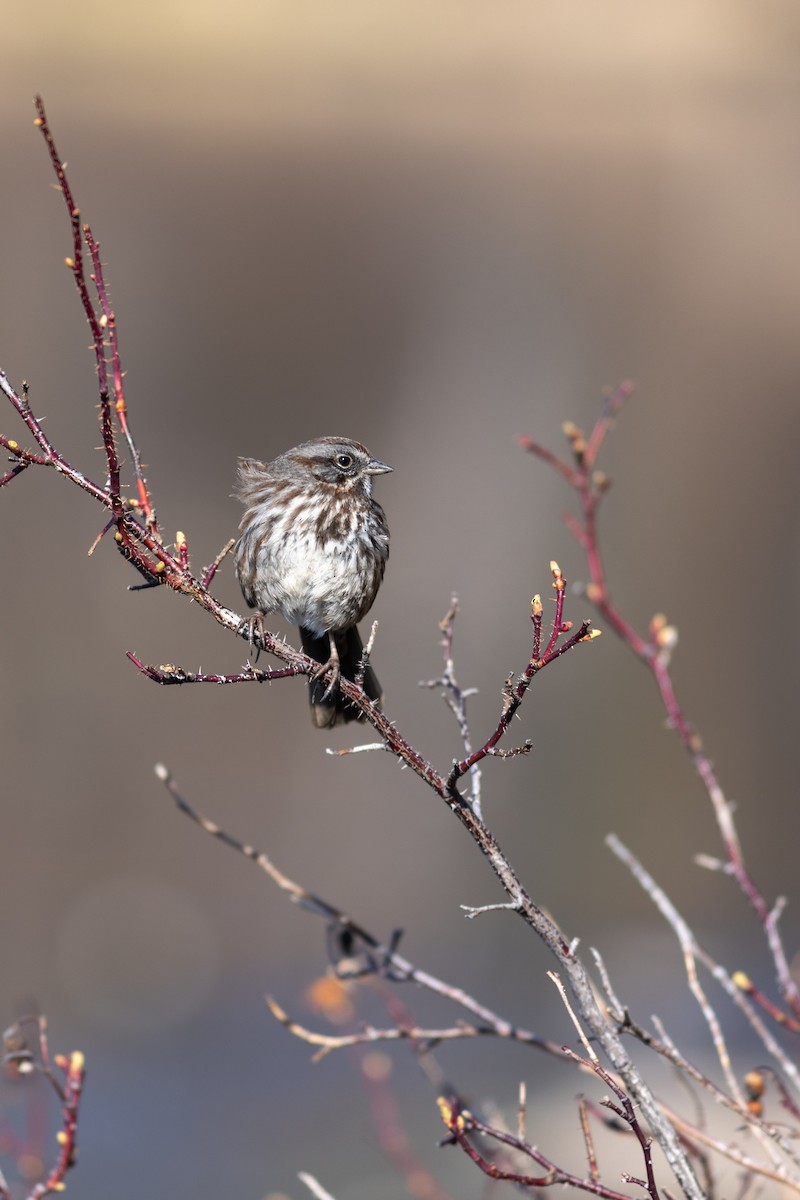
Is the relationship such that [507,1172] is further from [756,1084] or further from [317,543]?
[317,543]

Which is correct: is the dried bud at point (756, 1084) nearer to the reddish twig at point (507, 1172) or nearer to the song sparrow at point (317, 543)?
the reddish twig at point (507, 1172)

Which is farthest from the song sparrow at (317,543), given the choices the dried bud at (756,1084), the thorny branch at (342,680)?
the dried bud at (756,1084)

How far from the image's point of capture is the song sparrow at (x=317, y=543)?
3.86 meters

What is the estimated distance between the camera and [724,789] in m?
10.3

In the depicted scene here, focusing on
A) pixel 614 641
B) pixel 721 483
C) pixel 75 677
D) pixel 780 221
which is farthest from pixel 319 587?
pixel 780 221

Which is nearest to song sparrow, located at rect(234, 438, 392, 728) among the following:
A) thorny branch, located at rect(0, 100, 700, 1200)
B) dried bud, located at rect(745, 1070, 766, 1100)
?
thorny branch, located at rect(0, 100, 700, 1200)

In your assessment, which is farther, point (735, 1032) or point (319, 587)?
point (735, 1032)

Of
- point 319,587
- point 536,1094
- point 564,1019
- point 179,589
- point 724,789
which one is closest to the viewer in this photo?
point 179,589

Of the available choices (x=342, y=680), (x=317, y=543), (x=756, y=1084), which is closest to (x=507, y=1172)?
(x=756, y=1084)

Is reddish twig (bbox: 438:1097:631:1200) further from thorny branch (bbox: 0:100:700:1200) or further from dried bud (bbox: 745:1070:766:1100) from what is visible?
dried bud (bbox: 745:1070:766:1100)

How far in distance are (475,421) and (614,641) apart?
1.94m

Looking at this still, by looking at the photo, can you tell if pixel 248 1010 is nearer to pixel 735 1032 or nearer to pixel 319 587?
pixel 735 1032

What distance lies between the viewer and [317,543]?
3875 mm

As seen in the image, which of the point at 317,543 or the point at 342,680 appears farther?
the point at 317,543
